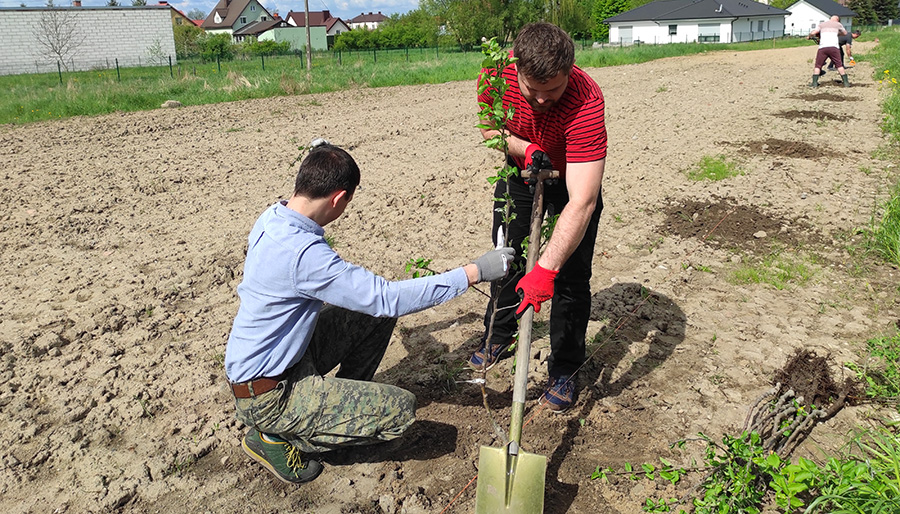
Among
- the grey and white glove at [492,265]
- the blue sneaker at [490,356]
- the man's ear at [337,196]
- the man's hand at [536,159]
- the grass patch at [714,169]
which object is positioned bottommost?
the blue sneaker at [490,356]

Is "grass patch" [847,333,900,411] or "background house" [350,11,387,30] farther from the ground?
"background house" [350,11,387,30]

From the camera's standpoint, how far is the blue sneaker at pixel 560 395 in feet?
10.3

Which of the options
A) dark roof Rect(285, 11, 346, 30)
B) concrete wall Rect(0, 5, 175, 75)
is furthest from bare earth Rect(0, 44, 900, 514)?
dark roof Rect(285, 11, 346, 30)

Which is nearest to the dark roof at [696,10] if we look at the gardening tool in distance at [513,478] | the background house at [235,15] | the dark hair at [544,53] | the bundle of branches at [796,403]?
the background house at [235,15]

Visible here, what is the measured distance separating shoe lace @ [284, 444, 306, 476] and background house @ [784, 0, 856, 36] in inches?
2952

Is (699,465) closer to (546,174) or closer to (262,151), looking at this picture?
(546,174)

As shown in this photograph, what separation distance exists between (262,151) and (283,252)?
6.86m

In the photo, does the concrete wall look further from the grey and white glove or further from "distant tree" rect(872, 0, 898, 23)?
"distant tree" rect(872, 0, 898, 23)

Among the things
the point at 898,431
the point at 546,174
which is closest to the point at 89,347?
the point at 546,174

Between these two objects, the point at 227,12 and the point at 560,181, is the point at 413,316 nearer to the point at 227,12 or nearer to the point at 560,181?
the point at 560,181

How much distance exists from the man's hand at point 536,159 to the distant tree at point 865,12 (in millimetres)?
90294

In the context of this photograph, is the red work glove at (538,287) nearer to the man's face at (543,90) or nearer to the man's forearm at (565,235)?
the man's forearm at (565,235)

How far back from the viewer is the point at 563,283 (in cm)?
307

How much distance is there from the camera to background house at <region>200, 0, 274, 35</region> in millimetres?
70438
